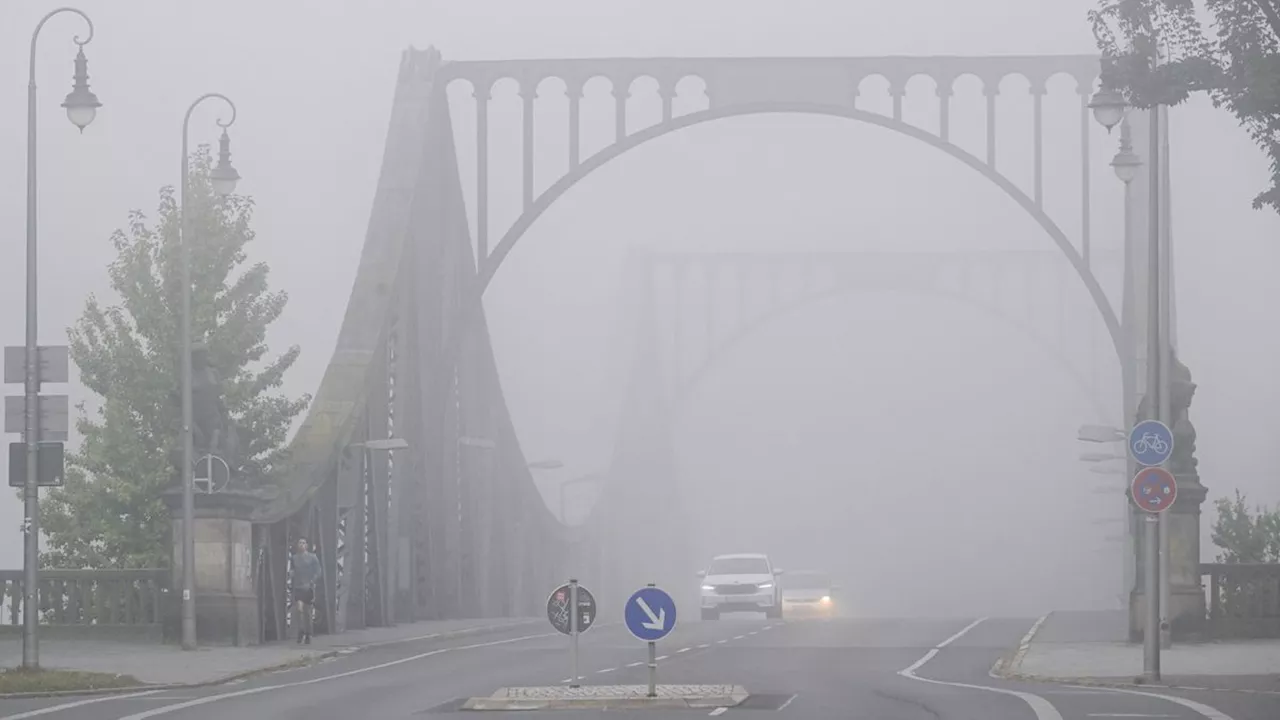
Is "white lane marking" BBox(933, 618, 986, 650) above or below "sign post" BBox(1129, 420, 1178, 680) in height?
below

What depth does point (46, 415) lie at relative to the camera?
27719 mm

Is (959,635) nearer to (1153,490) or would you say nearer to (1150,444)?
(1150,444)

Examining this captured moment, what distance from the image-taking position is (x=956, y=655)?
32.1 metres

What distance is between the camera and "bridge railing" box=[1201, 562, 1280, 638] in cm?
3425

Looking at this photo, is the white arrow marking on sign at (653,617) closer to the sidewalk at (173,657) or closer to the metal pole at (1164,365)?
the sidewalk at (173,657)

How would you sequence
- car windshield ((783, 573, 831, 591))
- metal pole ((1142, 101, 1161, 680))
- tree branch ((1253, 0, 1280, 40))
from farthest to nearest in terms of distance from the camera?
car windshield ((783, 573, 831, 591)) < tree branch ((1253, 0, 1280, 40)) < metal pole ((1142, 101, 1161, 680))

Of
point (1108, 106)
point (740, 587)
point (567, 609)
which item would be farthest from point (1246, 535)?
point (567, 609)

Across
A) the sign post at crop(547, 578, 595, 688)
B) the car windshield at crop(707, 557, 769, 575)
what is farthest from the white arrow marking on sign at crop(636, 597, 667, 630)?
the car windshield at crop(707, 557, 769, 575)

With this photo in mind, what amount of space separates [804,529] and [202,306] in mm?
87490

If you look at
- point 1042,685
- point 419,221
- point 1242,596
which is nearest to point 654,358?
point 419,221

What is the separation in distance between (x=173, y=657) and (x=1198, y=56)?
1453 cm

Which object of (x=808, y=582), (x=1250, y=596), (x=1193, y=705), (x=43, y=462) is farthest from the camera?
(x=808, y=582)

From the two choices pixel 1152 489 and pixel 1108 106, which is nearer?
pixel 1152 489

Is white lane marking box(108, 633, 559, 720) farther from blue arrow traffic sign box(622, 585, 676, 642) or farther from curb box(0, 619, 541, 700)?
blue arrow traffic sign box(622, 585, 676, 642)
